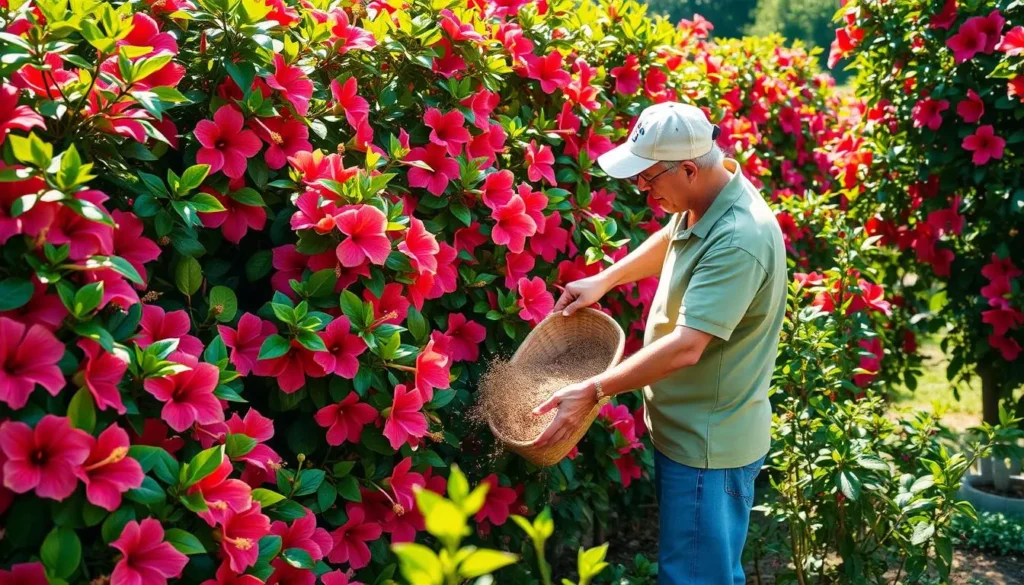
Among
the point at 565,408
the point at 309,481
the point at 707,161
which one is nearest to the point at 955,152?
the point at 707,161

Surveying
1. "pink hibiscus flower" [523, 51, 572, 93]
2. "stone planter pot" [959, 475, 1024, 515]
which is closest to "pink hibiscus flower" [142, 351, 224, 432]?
"pink hibiscus flower" [523, 51, 572, 93]

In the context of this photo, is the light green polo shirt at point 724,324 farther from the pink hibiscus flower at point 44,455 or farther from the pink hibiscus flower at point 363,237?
the pink hibiscus flower at point 44,455

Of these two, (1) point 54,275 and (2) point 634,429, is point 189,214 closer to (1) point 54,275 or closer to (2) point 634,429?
(1) point 54,275

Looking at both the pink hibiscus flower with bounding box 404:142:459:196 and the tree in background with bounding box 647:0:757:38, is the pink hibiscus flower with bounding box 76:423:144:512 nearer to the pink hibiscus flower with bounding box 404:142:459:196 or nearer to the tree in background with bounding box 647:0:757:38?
the pink hibiscus flower with bounding box 404:142:459:196

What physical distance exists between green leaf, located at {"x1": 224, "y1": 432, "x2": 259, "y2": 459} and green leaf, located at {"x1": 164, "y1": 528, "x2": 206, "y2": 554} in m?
0.20

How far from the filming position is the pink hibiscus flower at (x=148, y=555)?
151cm

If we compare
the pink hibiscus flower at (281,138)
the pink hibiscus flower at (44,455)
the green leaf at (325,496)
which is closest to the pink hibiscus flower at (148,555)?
the pink hibiscus flower at (44,455)

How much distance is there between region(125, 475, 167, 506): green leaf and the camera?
1556 mm

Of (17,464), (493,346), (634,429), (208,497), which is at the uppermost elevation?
(17,464)

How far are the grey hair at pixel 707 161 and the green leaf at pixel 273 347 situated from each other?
99cm

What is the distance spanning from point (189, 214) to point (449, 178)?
769mm

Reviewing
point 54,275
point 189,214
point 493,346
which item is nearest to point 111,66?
point 189,214

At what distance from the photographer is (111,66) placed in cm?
179

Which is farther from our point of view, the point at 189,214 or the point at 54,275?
the point at 189,214
